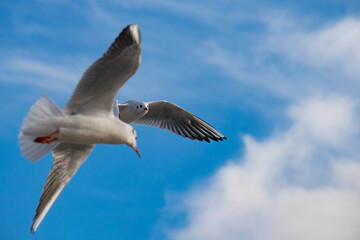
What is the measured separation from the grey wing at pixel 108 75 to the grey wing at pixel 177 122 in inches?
92.0

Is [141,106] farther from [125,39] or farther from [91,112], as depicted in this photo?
[125,39]

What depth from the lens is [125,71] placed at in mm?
4844

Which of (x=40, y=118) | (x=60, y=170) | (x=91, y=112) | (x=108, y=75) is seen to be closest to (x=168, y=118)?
(x=60, y=170)

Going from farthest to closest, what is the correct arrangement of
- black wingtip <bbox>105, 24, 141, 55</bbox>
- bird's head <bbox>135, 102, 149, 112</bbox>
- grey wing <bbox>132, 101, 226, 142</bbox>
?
grey wing <bbox>132, 101, 226, 142</bbox> → bird's head <bbox>135, 102, 149, 112</bbox> → black wingtip <bbox>105, 24, 141, 55</bbox>

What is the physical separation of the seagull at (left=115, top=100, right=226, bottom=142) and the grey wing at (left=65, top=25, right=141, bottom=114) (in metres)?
2.04

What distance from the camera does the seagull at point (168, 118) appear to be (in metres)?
7.16

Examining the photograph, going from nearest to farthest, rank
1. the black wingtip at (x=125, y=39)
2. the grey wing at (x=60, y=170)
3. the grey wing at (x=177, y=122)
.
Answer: the black wingtip at (x=125, y=39)
the grey wing at (x=60, y=170)
the grey wing at (x=177, y=122)

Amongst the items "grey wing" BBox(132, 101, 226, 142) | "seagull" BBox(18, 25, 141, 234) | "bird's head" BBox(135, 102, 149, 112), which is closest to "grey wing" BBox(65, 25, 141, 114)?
"seagull" BBox(18, 25, 141, 234)

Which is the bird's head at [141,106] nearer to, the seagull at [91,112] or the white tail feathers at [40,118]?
the seagull at [91,112]

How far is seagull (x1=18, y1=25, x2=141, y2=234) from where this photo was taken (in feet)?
15.5

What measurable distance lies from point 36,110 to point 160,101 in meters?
2.77

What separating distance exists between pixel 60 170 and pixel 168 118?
91.6 inches

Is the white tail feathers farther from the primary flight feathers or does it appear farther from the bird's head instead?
the bird's head

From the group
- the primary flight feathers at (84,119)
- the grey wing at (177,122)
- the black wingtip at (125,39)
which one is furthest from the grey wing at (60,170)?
the grey wing at (177,122)
